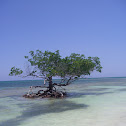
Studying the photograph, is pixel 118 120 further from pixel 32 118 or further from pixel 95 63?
pixel 95 63

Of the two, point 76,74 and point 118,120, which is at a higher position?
point 76,74

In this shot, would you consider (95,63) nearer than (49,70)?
No

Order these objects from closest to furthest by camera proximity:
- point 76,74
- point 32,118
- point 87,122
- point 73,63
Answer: point 87,122 < point 32,118 < point 73,63 < point 76,74

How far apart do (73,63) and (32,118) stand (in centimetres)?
625

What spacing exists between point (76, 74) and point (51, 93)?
265 centimetres

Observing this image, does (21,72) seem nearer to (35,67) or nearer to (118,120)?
(35,67)

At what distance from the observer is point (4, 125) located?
6.04 m

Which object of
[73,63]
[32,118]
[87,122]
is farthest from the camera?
[73,63]

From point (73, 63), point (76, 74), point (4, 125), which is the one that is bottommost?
point (4, 125)

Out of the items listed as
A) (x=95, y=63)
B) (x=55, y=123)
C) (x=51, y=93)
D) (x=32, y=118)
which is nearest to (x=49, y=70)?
(x=51, y=93)

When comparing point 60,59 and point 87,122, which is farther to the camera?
point 60,59

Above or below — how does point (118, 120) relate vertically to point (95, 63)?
below

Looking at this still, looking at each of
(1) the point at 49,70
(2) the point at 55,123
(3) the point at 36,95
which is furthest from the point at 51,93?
(2) the point at 55,123

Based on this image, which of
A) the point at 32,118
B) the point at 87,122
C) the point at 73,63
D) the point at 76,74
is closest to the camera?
the point at 87,122
